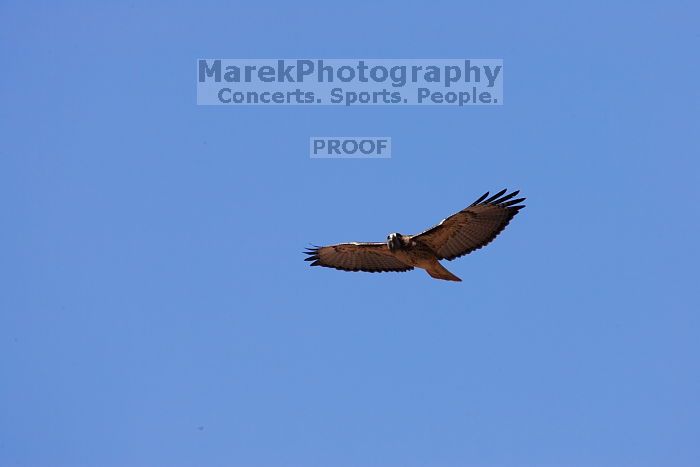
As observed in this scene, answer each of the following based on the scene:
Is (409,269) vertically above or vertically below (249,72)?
below

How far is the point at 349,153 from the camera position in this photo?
90.9ft

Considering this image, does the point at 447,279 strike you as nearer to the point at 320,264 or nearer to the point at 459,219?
the point at 459,219

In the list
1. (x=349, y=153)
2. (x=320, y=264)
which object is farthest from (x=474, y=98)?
(x=320, y=264)

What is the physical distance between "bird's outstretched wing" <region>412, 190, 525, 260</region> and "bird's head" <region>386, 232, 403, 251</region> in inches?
11.1

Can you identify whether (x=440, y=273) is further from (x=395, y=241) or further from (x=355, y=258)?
(x=355, y=258)

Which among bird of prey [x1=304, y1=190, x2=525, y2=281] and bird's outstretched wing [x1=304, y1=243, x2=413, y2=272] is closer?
bird of prey [x1=304, y1=190, x2=525, y2=281]

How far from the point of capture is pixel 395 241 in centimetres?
2600

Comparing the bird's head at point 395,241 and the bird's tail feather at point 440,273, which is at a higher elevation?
the bird's head at point 395,241

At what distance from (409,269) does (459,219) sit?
9.37 ft

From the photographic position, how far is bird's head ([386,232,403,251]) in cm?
2601

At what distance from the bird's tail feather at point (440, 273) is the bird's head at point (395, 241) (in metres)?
0.77

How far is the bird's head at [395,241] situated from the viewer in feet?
85.3

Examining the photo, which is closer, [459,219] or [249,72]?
[459,219]

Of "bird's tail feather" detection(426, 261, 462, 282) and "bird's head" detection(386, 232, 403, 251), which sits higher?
"bird's head" detection(386, 232, 403, 251)
